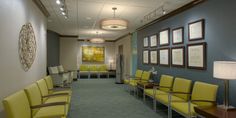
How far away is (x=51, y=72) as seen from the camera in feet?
28.1

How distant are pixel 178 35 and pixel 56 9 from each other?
11.4 ft

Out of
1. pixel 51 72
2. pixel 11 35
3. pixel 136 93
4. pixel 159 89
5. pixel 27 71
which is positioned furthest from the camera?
pixel 51 72

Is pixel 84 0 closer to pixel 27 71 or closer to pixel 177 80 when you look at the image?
pixel 27 71

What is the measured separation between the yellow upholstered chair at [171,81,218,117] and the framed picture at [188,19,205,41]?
1099mm

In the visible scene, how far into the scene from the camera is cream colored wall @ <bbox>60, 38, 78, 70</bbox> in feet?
36.2

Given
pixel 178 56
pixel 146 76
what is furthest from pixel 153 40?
pixel 178 56

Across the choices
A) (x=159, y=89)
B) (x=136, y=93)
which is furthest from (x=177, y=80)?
(x=136, y=93)

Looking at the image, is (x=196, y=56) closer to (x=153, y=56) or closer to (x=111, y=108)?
(x=153, y=56)

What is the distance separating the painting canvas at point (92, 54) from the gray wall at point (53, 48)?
302cm

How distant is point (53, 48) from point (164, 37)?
20.9 feet

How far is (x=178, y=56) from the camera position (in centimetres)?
495

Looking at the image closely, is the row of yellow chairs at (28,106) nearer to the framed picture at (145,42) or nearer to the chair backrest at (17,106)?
the chair backrest at (17,106)

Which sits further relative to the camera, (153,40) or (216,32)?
(153,40)

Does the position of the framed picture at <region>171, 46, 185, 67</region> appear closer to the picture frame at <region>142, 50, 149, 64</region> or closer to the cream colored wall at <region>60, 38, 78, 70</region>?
the picture frame at <region>142, 50, 149, 64</region>
